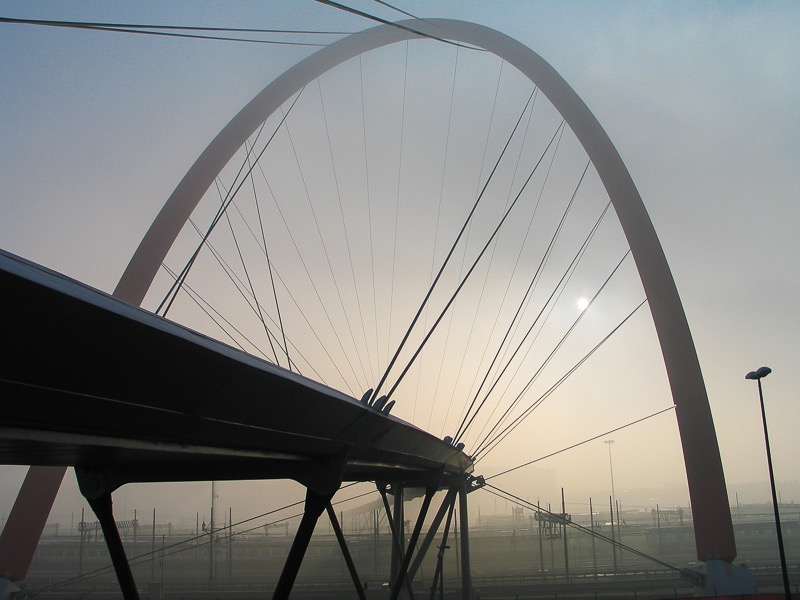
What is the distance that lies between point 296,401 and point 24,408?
3908 millimetres

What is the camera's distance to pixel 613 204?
31.3 m

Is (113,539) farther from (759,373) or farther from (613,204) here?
(613,204)

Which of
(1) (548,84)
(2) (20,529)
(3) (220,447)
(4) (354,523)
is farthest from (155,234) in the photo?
(4) (354,523)

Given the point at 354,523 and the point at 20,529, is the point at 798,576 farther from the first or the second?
the point at 354,523

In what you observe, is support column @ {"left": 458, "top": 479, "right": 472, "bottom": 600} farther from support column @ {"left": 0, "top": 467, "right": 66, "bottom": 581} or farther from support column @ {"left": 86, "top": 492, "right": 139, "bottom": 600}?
support column @ {"left": 86, "top": 492, "right": 139, "bottom": 600}

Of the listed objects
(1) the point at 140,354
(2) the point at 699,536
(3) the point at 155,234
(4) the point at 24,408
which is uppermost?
(3) the point at 155,234

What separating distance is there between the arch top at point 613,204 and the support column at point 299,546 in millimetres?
19024

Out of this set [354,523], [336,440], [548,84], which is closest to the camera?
[336,440]

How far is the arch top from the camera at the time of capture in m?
27.0

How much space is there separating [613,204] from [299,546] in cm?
2339

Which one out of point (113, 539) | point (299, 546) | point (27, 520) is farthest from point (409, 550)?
point (27, 520)

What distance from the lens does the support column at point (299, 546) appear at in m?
11.5

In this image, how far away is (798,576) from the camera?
157 ft

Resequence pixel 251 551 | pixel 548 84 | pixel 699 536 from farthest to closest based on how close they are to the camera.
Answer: pixel 251 551 → pixel 548 84 → pixel 699 536
